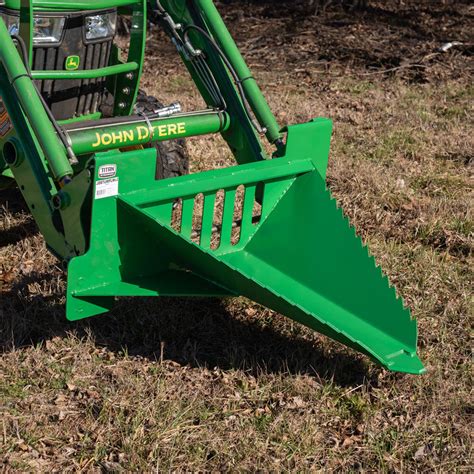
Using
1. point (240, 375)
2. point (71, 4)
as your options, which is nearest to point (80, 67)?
point (71, 4)

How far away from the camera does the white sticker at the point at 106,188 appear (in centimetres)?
320

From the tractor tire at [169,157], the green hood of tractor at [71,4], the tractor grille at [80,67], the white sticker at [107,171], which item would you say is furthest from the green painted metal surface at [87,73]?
the white sticker at [107,171]

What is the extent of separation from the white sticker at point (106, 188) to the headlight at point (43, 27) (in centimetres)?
115

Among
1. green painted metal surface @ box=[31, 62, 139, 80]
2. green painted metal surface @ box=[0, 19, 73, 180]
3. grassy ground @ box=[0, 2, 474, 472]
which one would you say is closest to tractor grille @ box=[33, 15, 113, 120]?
green painted metal surface @ box=[31, 62, 139, 80]

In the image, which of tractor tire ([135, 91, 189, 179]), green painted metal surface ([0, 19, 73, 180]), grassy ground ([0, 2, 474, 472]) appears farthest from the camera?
tractor tire ([135, 91, 189, 179])

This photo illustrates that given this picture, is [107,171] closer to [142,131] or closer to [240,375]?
[142,131]

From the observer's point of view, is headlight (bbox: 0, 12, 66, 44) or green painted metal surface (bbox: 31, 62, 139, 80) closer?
green painted metal surface (bbox: 31, 62, 139, 80)

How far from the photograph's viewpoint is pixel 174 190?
338 centimetres

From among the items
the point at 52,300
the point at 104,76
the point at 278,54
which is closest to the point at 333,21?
the point at 278,54

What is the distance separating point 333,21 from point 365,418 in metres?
6.83

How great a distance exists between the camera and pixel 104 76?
4.23 meters

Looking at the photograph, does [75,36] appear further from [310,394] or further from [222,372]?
[310,394]

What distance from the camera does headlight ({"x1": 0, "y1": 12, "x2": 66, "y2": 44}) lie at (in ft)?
13.2

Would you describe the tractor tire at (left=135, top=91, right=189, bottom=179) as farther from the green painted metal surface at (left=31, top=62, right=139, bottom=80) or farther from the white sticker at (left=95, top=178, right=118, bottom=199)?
the white sticker at (left=95, top=178, right=118, bottom=199)
